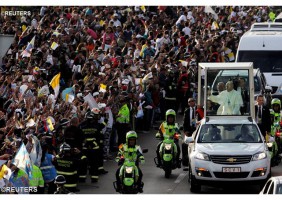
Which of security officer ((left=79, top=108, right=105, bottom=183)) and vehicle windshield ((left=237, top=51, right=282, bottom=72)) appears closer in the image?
security officer ((left=79, top=108, right=105, bottom=183))

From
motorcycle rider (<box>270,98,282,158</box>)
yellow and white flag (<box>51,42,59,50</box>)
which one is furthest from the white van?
motorcycle rider (<box>270,98,282,158</box>)

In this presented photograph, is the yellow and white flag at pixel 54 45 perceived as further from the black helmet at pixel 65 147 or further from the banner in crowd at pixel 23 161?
the banner in crowd at pixel 23 161

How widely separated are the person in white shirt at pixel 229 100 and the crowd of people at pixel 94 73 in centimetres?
277

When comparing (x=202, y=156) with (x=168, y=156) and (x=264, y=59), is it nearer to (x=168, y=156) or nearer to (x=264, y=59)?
(x=168, y=156)

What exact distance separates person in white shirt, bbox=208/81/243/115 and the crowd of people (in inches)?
109

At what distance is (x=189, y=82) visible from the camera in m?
42.2

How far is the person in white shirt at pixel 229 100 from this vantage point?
3403cm

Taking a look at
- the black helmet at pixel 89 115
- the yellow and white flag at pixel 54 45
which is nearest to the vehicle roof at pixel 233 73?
the black helmet at pixel 89 115

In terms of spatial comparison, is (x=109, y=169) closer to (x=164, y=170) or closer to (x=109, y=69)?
(x=164, y=170)

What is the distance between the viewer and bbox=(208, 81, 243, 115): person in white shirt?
3403 centimetres

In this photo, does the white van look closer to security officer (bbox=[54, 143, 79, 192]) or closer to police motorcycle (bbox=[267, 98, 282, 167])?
police motorcycle (bbox=[267, 98, 282, 167])

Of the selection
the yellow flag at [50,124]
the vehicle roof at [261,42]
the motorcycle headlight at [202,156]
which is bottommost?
the motorcycle headlight at [202,156]

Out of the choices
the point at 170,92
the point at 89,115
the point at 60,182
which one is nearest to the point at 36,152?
the point at 60,182

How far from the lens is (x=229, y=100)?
3434cm
